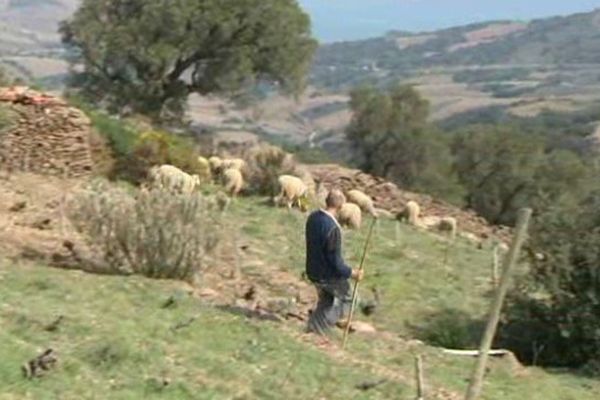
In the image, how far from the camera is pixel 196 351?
8.84m

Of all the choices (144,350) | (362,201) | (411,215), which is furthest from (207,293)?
(411,215)

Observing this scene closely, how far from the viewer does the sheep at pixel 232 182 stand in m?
20.0

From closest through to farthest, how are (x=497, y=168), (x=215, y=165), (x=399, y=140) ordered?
1. (x=215, y=165)
2. (x=497, y=168)
3. (x=399, y=140)

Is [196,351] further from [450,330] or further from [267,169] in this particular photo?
[267,169]

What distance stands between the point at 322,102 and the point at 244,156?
4208 inches

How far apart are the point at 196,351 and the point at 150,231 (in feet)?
10.5

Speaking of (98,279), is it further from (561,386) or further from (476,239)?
(476,239)

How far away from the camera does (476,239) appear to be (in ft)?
70.0

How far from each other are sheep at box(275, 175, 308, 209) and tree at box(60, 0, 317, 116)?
12440 mm

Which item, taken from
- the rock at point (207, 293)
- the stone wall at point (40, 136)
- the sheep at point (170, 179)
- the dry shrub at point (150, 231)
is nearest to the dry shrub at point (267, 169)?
the sheep at point (170, 179)

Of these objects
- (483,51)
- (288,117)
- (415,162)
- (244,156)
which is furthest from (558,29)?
(244,156)

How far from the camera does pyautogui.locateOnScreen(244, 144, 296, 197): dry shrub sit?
20.6 m

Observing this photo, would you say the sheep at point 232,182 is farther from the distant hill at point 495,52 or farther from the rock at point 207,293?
the distant hill at point 495,52

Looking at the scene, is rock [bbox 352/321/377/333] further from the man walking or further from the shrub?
the shrub
